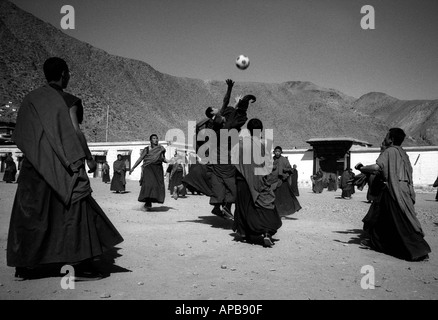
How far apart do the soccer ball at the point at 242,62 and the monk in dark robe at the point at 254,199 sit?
2825 mm

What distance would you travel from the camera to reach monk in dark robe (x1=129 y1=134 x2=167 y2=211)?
9789mm

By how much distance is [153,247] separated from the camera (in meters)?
5.38

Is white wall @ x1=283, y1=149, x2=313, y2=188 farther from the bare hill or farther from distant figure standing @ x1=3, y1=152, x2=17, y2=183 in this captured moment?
the bare hill

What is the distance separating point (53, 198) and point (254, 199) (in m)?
3.06

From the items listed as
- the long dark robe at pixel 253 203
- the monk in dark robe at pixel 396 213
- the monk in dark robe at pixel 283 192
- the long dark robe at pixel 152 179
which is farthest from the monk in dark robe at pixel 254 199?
the long dark robe at pixel 152 179

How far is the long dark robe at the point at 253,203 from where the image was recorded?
18.7 ft

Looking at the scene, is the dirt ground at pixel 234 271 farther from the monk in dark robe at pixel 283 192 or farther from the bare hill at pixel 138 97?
the bare hill at pixel 138 97

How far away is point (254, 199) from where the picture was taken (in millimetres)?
5758

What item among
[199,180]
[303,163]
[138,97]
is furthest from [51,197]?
[138,97]

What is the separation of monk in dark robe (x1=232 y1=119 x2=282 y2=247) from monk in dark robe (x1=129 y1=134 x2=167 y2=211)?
4122 millimetres

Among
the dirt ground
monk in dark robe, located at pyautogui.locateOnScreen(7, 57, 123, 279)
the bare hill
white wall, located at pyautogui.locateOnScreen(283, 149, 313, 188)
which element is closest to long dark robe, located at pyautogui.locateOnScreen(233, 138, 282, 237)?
the dirt ground

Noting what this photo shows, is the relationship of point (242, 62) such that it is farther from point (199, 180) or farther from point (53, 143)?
point (53, 143)
